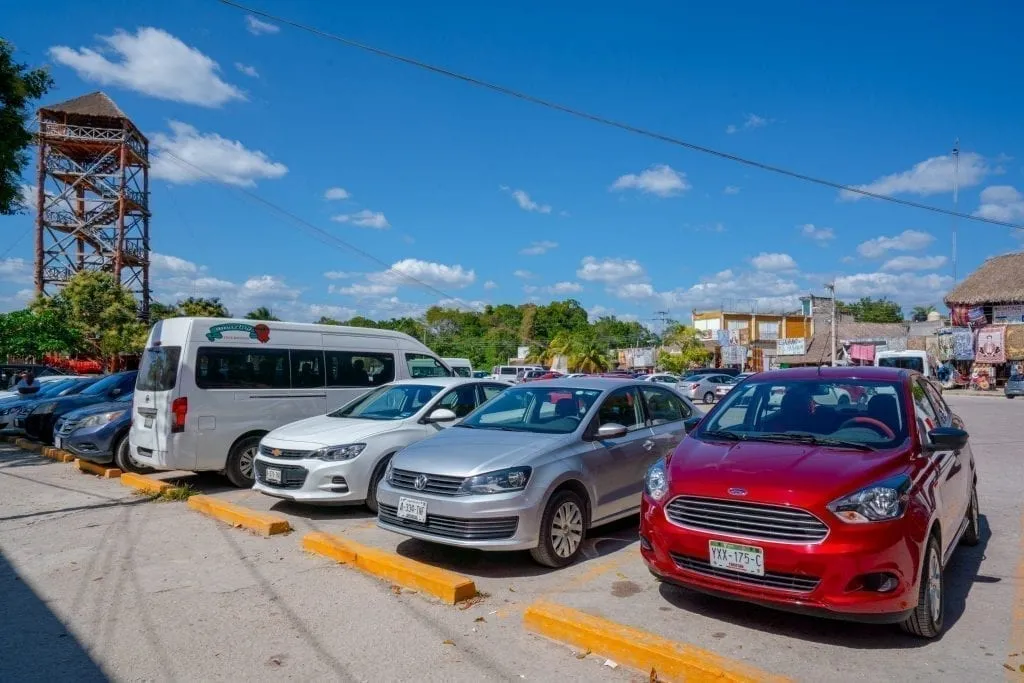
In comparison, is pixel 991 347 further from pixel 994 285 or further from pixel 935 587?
pixel 935 587

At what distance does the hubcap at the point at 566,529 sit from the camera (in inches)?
229

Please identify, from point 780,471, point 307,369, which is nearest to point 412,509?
point 780,471

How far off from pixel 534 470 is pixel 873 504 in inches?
98.1

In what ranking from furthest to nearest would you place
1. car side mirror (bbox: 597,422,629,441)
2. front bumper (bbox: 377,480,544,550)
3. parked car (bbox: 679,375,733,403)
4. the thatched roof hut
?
1. the thatched roof hut
2. parked car (bbox: 679,375,733,403)
3. car side mirror (bbox: 597,422,629,441)
4. front bumper (bbox: 377,480,544,550)

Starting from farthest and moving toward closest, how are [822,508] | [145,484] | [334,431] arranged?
[145,484] → [334,431] → [822,508]

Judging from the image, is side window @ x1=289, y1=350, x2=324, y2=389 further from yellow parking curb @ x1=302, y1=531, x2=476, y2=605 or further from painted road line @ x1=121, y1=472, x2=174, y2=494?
yellow parking curb @ x1=302, y1=531, x2=476, y2=605

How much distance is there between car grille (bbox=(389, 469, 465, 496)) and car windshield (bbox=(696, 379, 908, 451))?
1966 mm

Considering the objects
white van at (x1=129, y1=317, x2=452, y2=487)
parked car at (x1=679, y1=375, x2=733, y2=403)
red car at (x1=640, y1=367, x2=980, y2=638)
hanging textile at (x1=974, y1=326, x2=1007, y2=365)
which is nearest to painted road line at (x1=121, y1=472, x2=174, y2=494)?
white van at (x1=129, y1=317, x2=452, y2=487)

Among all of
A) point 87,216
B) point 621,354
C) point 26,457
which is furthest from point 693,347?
point 26,457

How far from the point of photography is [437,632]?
4.55 metres

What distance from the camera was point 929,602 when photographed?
4180mm

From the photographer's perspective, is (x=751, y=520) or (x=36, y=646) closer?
(x=751, y=520)

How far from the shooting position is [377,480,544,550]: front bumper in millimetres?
5445

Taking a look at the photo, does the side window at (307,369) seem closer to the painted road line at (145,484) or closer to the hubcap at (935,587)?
the painted road line at (145,484)
